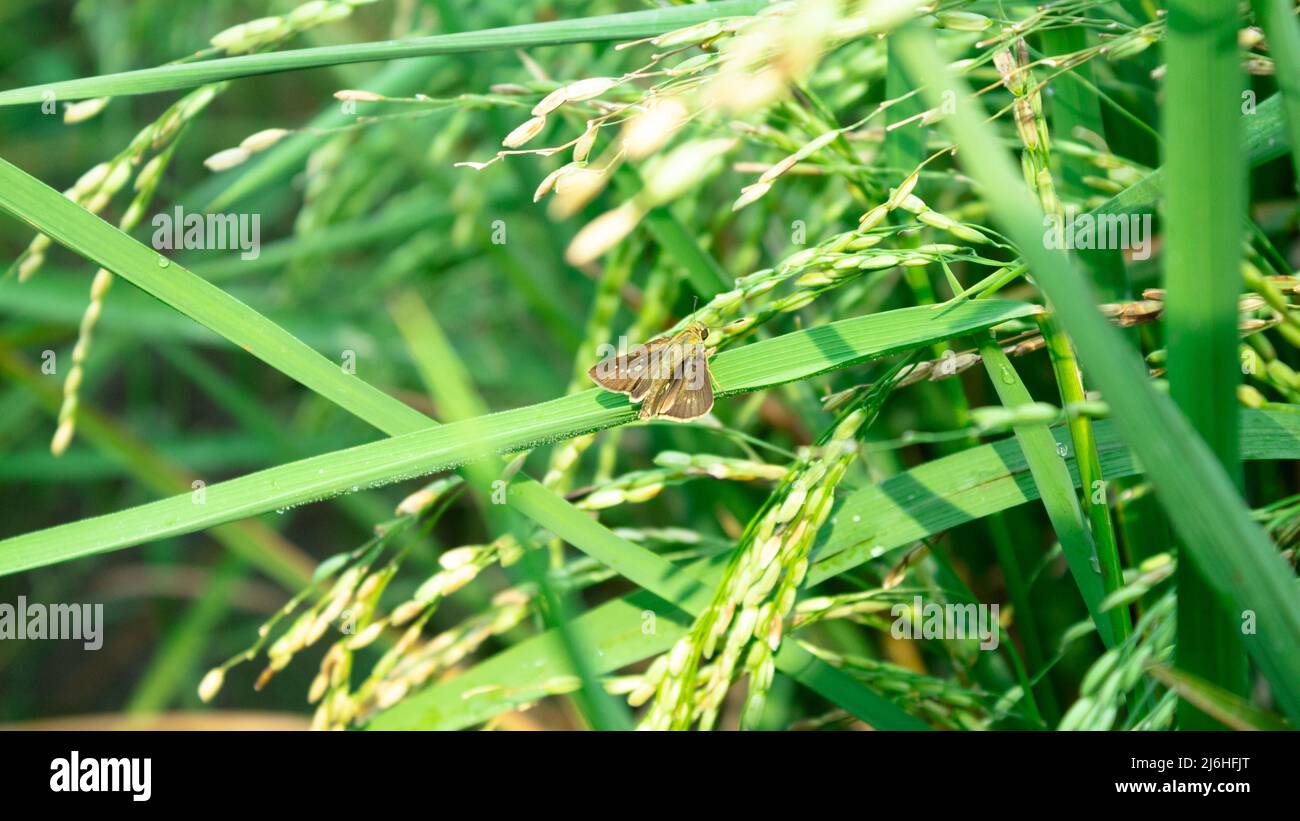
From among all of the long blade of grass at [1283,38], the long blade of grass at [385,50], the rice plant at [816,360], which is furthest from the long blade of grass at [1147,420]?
the long blade of grass at [385,50]

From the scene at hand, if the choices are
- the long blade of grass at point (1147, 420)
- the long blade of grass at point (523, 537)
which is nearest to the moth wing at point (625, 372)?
the long blade of grass at point (523, 537)

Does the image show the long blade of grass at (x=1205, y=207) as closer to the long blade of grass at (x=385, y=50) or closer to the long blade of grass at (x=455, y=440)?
the long blade of grass at (x=455, y=440)

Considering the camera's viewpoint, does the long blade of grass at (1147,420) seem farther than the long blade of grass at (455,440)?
No

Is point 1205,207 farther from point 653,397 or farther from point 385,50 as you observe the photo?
point 385,50

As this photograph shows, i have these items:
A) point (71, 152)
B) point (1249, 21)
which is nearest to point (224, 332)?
point (1249, 21)

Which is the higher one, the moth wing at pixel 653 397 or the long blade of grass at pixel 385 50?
the long blade of grass at pixel 385 50

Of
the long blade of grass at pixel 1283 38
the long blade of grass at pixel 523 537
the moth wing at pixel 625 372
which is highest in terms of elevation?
the long blade of grass at pixel 1283 38

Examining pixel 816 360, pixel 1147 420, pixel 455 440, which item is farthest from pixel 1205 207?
pixel 455 440
